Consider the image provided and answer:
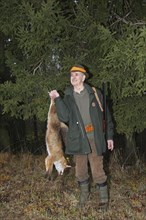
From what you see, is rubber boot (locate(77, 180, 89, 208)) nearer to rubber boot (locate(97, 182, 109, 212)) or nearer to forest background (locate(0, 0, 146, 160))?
A: rubber boot (locate(97, 182, 109, 212))

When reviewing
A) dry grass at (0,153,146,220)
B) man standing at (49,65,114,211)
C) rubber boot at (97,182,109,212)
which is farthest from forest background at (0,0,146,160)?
rubber boot at (97,182,109,212)

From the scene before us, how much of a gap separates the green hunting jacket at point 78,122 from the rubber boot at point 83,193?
0.63 metres

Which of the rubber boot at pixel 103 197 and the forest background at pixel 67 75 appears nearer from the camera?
the rubber boot at pixel 103 197

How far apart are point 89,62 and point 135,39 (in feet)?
5.35

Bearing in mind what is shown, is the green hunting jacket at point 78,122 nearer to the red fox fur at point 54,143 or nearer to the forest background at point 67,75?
the red fox fur at point 54,143

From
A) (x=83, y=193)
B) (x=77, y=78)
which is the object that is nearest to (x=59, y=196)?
(x=83, y=193)

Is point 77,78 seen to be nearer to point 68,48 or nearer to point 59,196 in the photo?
point 68,48

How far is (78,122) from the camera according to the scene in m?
5.23

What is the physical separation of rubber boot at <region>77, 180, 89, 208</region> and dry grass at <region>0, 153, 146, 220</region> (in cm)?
10

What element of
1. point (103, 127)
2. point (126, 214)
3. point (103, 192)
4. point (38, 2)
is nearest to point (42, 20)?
point (38, 2)

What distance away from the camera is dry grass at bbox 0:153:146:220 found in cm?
552

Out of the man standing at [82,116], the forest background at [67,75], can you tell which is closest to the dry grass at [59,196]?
the forest background at [67,75]

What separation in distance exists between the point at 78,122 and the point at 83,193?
120cm

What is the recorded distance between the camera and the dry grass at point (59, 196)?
5520 millimetres
